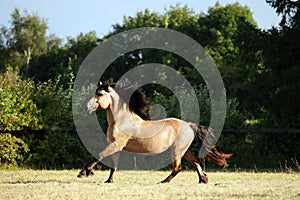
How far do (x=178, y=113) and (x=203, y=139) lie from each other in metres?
5.65

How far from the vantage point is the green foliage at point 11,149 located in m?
13.8

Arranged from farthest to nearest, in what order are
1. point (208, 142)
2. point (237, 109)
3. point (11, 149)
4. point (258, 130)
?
point (237, 109) < point (258, 130) < point (11, 149) < point (208, 142)

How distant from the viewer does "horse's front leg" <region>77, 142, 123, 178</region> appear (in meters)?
8.91

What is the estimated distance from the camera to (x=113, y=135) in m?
9.33


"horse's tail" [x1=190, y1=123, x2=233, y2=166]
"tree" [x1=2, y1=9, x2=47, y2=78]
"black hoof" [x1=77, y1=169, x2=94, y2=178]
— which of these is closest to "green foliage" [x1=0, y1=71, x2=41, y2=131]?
"black hoof" [x1=77, y1=169, x2=94, y2=178]

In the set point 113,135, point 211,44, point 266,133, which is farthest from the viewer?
point 211,44

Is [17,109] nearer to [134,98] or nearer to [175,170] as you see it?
[134,98]

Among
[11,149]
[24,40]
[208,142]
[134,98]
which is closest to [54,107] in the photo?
[11,149]

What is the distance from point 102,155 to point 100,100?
1.10 meters

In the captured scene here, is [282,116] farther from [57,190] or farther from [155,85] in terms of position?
[155,85]

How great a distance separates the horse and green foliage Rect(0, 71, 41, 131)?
4.95 m

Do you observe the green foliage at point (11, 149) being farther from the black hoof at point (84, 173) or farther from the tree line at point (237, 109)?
the black hoof at point (84, 173)

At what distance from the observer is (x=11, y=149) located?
13906 mm

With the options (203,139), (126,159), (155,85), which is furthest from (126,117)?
(155,85)
